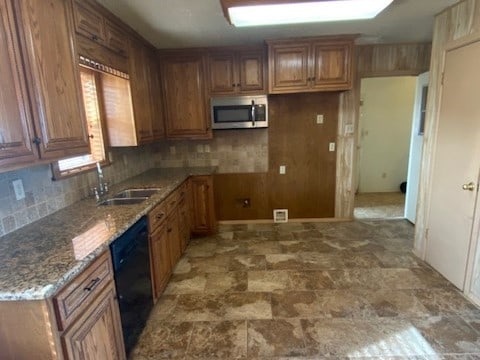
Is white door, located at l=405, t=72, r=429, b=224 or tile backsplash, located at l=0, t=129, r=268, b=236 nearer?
tile backsplash, located at l=0, t=129, r=268, b=236

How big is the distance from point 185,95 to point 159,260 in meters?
2.22

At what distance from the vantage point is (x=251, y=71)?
357 centimetres

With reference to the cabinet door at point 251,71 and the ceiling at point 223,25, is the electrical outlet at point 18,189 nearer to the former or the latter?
the ceiling at point 223,25

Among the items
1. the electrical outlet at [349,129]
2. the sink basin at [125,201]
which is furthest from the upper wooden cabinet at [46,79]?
the electrical outlet at [349,129]

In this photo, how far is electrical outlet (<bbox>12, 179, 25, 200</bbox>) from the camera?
1.69 m

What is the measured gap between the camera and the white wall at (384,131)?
5.28 m

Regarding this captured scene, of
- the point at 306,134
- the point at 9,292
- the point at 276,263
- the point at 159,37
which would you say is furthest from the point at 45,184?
the point at 306,134

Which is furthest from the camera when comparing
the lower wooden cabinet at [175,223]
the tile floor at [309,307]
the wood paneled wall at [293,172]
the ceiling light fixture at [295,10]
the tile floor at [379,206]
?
the tile floor at [379,206]

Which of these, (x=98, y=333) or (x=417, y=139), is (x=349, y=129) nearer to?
(x=417, y=139)

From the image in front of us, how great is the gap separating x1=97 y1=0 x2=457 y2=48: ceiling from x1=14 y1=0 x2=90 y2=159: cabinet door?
2.31ft

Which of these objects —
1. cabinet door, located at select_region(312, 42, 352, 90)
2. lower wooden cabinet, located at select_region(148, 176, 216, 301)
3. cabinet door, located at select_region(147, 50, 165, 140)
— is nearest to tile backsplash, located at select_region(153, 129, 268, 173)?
cabinet door, located at select_region(147, 50, 165, 140)

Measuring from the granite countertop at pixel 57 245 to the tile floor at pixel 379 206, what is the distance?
345cm

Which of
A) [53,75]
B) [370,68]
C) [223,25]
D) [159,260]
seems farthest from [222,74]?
[159,260]

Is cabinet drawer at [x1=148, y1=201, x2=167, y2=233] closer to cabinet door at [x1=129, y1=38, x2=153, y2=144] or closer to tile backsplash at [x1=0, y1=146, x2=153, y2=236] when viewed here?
tile backsplash at [x1=0, y1=146, x2=153, y2=236]
